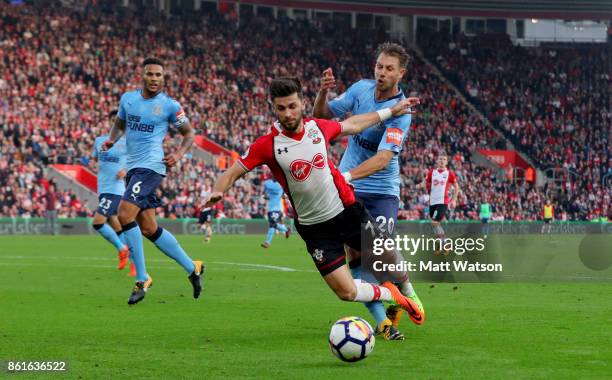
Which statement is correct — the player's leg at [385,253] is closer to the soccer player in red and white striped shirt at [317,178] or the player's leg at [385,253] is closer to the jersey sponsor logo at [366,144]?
the soccer player in red and white striped shirt at [317,178]

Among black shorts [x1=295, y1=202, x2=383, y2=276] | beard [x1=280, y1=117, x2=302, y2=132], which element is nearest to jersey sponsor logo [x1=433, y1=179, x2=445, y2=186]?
black shorts [x1=295, y1=202, x2=383, y2=276]

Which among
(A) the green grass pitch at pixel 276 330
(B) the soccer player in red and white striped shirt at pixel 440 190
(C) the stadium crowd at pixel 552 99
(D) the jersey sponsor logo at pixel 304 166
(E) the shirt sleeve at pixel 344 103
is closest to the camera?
(A) the green grass pitch at pixel 276 330

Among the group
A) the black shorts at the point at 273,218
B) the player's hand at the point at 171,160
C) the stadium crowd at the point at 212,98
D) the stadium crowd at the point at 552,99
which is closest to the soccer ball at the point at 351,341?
the player's hand at the point at 171,160

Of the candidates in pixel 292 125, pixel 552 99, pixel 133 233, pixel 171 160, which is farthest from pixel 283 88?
pixel 552 99

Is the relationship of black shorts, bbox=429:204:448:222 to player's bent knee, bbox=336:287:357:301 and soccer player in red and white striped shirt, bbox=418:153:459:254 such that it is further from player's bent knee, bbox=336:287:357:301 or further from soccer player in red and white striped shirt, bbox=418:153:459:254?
player's bent knee, bbox=336:287:357:301

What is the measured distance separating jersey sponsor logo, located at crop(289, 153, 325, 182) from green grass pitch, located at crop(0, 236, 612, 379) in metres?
1.38

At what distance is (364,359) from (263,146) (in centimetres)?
179

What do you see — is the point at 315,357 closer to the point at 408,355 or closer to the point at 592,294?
the point at 408,355

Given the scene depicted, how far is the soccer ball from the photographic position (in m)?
7.73

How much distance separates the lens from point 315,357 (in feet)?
26.8

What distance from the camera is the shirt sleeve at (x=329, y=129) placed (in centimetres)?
849

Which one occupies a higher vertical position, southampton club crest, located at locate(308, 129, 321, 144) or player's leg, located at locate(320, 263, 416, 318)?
southampton club crest, located at locate(308, 129, 321, 144)

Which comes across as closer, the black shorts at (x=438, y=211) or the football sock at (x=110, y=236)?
the football sock at (x=110, y=236)

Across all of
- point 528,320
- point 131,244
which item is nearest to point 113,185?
point 131,244
